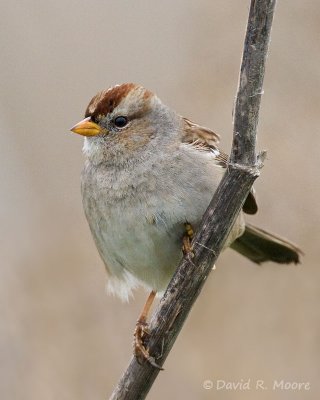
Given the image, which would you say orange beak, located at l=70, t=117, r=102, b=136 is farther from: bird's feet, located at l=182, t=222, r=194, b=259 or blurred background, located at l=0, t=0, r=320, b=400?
blurred background, located at l=0, t=0, r=320, b=400

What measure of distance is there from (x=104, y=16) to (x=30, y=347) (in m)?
2.34

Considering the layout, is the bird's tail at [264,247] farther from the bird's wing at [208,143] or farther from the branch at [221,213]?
the branch at [221,213]

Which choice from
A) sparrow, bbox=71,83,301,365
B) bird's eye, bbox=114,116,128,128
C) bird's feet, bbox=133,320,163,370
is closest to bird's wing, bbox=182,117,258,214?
sparrow, bbox=71,83,301,365

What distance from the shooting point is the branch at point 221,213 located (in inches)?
112

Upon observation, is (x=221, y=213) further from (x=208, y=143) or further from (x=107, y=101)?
(x=107, y=101)

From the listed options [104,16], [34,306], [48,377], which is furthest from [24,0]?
[48,377]

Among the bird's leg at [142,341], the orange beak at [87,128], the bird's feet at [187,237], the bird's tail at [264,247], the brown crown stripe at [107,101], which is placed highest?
the brown crown stripe at [107,101]

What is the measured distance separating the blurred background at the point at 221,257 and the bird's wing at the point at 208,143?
543mm

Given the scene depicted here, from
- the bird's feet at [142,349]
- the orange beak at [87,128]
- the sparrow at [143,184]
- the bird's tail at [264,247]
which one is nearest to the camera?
the bird's feet at [142,349]

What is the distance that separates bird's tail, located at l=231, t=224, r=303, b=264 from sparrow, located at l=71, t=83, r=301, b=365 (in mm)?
329

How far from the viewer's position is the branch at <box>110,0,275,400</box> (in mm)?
2844

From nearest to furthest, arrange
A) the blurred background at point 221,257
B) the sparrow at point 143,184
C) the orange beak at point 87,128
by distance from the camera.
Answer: the sparrow at point 143,184 → the orange beak at point 87,128 → the blurred background at point 221,257

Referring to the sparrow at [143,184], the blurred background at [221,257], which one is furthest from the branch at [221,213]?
the blurred background at [221,257]

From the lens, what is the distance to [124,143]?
3.90 meters
